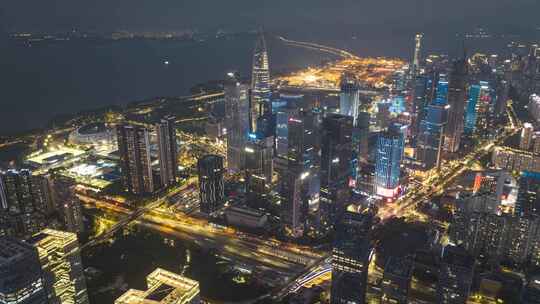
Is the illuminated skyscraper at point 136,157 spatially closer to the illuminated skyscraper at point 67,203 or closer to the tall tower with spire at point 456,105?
the illuminated skyscraper at point 67,203

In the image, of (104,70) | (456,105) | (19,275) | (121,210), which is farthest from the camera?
(104,70)

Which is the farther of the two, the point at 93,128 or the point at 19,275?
the point at 93,128

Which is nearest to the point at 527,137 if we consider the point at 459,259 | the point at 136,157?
the point at 459,259

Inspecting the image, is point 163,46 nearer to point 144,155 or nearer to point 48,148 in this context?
point 48,148

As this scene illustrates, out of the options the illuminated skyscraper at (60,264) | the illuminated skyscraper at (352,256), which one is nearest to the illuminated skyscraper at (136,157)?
the illuminated skyscraper at (60,264)

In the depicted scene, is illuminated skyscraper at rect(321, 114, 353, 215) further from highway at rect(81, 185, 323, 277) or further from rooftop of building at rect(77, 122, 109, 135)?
rooftop of building at rect(77, 122, 109, 135)

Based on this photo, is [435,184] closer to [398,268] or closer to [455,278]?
[398,268]
